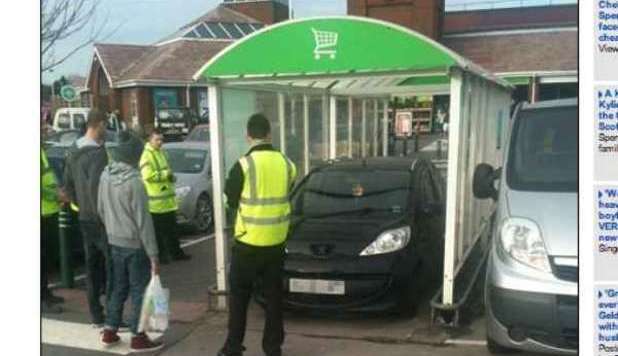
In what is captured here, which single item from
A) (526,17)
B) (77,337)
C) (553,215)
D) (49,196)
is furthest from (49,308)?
(526,17)

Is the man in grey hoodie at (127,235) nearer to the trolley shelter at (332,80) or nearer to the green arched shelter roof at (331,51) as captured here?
the trolley shelter at (332,80)

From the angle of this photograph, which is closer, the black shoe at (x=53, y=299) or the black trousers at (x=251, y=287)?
the black trousers at (x=251, y=287)

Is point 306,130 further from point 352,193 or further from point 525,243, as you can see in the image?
point 525,243

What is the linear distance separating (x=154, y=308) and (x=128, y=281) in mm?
351

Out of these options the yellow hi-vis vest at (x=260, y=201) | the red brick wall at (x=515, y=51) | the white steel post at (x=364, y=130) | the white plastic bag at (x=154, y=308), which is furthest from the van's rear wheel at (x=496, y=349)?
the white steel post at (x=364, y=130)

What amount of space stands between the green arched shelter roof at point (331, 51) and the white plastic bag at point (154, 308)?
5.76 feet

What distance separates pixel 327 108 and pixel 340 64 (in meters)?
3.85

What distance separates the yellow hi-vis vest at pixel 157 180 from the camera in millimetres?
7508

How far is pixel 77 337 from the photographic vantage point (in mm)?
5250

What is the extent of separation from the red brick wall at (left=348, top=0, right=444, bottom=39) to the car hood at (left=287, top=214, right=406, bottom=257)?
18.9ft
